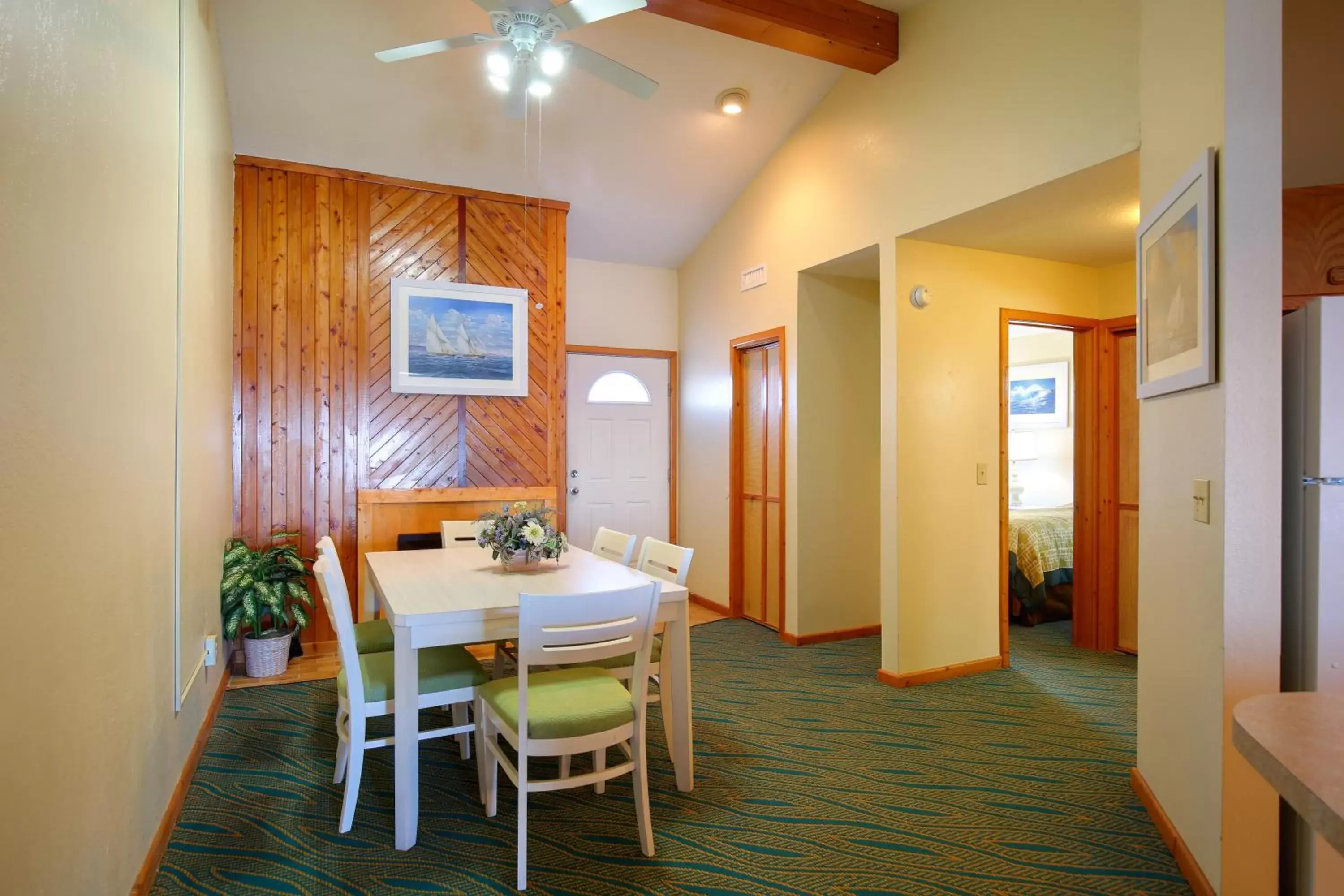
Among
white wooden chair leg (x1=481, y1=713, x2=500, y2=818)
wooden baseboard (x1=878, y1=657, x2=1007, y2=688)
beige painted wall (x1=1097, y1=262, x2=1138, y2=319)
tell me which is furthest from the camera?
beige painted wall (x1=1097, y1=262, x2=1138, y2=319)

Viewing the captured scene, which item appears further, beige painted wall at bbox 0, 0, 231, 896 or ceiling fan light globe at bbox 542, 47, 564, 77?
ceiling fan light globe at bbox 542, 47, 564, 77

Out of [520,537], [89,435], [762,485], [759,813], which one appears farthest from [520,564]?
[762,485]

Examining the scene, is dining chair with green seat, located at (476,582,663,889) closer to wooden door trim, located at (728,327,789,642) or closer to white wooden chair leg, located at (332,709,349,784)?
white wooden chair leg, located at (332,709,349,784)

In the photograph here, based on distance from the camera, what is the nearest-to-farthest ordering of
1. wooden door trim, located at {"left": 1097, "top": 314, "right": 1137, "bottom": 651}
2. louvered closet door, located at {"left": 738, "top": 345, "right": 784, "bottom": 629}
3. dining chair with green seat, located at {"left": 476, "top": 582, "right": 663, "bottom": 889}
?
1. dining chair with green seat, located at {"left": 476, "top": 582, "right": 663, "bottom": 889}
2. wooden door trim, located at {"left": 1097, "top": 314, "right": 1137, "bottom": 651}
3. louvered closet door, located at {"left": 738, "top": 345, "right": 784, "bottom": 629}

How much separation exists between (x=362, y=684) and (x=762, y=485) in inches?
131

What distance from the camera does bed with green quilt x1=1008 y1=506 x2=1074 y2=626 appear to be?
5094 mm

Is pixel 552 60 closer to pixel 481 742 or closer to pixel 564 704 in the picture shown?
pixel 564 704

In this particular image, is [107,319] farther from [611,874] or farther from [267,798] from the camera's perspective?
[611,874]

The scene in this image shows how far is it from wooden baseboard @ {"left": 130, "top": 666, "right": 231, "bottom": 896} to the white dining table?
0.66 m

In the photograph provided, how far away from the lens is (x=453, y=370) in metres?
4.79

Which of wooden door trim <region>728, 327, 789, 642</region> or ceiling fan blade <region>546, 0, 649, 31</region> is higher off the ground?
ceiling fan blade <region>546, 0, 649, 31</region>

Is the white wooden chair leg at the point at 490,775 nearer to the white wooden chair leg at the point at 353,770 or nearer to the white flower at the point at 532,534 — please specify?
the white wooden chair leg at the point at 353,770

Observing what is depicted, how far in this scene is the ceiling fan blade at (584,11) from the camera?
8.36 feet

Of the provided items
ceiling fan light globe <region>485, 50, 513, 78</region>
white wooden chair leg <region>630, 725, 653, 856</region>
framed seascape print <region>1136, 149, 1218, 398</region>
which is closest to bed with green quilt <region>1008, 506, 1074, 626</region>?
framed seascape print <region>1136, 149, 1218, 398</region>
